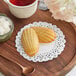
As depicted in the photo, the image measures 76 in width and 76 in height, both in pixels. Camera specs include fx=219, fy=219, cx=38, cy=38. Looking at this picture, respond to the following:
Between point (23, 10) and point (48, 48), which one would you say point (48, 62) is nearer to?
point (48, 48)

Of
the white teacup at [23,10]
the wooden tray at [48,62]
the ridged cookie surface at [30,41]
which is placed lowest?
the wooden tray at [48,62]

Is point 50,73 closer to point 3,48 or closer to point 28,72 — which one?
point 28,72

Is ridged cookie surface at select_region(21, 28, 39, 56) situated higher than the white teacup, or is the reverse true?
the white teacup

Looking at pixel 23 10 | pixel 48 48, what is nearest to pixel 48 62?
pixel 48 48

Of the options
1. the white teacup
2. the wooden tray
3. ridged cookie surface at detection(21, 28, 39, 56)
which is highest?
the white teacup

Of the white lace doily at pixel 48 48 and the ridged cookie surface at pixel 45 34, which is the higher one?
the ridged cookie surface at pixel 45 34

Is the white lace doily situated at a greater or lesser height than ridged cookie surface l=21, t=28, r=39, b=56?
lesser
